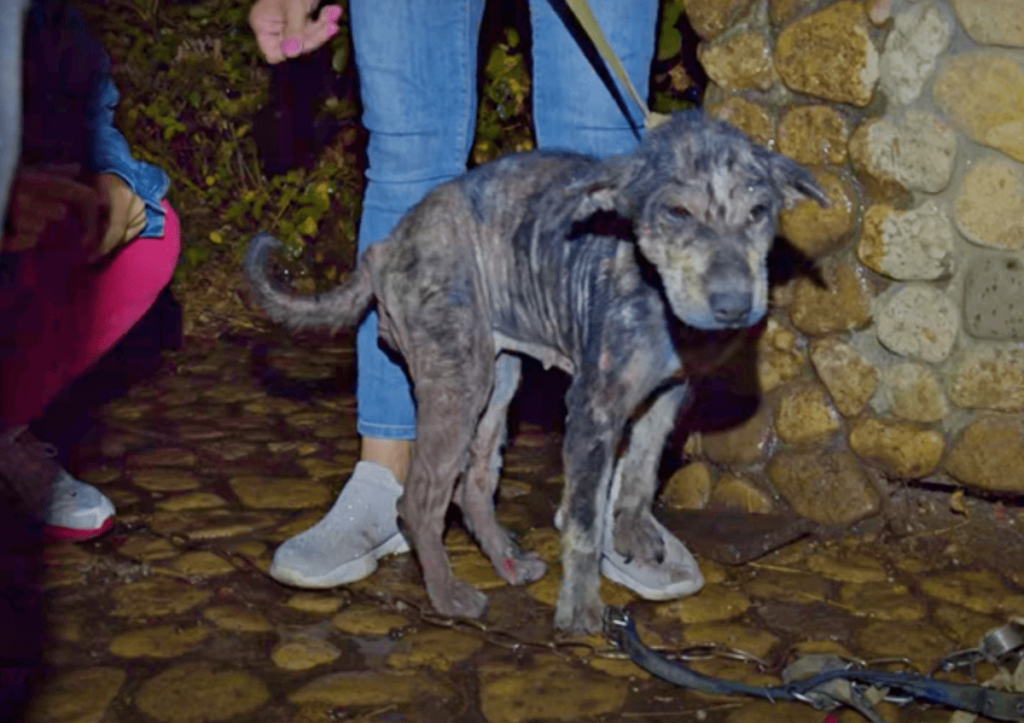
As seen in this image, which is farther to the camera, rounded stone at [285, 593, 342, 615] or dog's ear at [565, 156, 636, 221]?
rounded stone at [285, 593, 342, 615]

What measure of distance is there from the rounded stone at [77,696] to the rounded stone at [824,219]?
238 cm

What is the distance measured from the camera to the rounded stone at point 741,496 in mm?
4953

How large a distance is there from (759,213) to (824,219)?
1150mm

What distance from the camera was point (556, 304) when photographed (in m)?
4.05

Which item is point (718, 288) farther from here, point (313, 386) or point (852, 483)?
point (313, 386)

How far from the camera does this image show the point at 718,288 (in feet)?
11.4

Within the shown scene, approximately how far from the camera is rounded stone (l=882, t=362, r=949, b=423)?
4.70 m

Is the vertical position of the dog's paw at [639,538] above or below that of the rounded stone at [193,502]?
above

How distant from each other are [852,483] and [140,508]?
7.47 feet

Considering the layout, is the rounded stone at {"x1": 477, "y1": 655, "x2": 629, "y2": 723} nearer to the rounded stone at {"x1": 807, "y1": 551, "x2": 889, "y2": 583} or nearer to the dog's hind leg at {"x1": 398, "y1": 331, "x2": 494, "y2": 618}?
the dog's hind leg at {"x1": 398, "y1": 331, "x2": 494, "y2": 618}

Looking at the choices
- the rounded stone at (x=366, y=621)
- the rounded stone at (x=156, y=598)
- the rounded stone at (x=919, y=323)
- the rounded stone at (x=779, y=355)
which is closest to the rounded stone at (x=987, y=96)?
the rounded stone at (x=919, y=323)

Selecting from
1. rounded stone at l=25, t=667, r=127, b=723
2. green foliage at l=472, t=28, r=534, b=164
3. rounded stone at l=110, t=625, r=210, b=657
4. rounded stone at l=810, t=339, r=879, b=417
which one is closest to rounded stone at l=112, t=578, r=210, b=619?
rounded stone at l=110, t=625, r=210, b=657

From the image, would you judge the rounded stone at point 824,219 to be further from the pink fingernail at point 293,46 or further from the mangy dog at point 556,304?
the pink fingernail at point 293,46

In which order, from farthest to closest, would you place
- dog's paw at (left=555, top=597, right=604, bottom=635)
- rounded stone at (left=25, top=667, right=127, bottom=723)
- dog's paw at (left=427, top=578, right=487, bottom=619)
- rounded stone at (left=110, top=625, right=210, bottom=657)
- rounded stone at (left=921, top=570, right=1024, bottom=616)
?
rounded stone at (left=921, top=570, right=1024, bottom=616), dog's paw at (left=427, top=578, right=487, bottom=619), dog's paw at (left=555, top=597, right=604, bottom=635), rounded stone at (left=110, top=625, right=210, bottom=657), rounded stone at (left=25, top=667, right=127, bottom=723)
